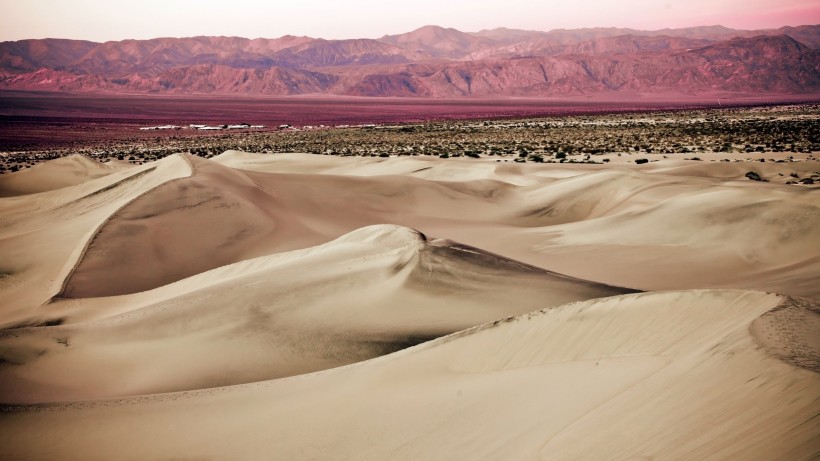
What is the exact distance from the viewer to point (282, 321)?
7.73 metres

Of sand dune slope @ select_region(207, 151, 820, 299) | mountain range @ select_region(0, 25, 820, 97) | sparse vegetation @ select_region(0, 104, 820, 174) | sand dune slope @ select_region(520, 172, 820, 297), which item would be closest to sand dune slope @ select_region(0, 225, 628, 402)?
sand dune slope @ select_region(520, 172, 820, 297)

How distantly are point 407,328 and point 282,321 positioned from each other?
1603 mm

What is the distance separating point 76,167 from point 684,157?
27.0m

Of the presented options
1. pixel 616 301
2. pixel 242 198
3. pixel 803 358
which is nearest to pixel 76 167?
pixel 242 198

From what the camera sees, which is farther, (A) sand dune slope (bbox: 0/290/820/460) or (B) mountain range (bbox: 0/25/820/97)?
(B) mountain range (bbox: 0/25/820/97)

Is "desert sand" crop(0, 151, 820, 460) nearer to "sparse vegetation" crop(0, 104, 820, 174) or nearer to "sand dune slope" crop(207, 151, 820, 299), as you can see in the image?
"sand dune slope" crop(207, 151, 820, 299)

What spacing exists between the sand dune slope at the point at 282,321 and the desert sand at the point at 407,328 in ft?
0.11

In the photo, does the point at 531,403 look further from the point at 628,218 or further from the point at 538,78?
the point at 538,78

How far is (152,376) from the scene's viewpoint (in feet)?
21.8

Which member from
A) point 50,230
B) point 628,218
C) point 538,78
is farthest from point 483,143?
point 538,78

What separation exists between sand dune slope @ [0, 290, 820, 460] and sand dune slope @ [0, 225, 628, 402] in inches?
33.6

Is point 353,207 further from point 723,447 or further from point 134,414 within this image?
point 723,447

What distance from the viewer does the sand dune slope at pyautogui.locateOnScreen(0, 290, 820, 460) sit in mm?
3244

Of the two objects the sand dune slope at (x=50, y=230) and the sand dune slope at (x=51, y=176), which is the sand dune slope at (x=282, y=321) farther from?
the sand dune slope at (x=51, y=176)
